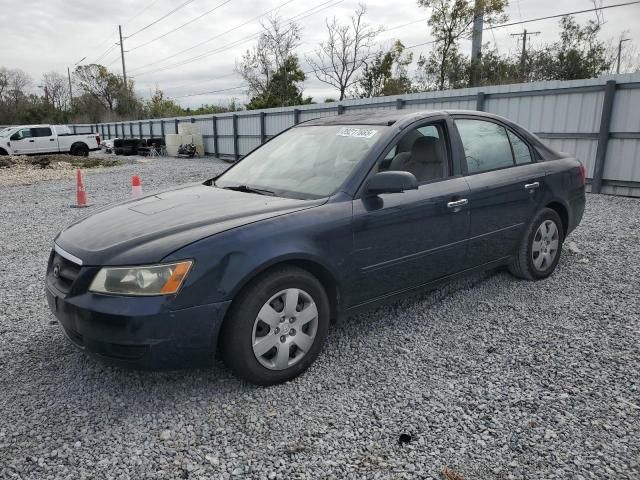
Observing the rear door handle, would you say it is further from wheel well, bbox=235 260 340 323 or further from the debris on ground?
the debris on ground

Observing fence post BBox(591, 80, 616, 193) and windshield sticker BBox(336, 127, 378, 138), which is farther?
fence post BBox(591, 80, 616, 193)

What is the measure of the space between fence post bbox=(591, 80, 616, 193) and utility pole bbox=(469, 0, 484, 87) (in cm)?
2233

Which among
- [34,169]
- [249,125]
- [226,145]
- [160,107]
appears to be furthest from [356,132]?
[160,107]

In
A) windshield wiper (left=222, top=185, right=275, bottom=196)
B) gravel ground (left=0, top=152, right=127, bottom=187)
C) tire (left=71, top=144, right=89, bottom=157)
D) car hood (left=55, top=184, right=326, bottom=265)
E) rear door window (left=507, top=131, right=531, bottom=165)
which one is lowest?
gravel ground (left=0, top=152, right=127, bottom=187)

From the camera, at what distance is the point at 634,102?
368 inches

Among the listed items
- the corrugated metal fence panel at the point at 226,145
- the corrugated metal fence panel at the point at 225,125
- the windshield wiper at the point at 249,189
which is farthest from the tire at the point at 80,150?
the windshield wiper at the point at 249,189

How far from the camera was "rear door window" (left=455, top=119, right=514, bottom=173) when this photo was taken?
385 cm

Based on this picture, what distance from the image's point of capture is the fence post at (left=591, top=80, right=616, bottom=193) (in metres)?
9.53

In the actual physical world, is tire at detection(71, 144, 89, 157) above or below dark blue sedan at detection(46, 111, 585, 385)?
below

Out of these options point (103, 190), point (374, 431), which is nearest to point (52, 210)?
point (103, 190)

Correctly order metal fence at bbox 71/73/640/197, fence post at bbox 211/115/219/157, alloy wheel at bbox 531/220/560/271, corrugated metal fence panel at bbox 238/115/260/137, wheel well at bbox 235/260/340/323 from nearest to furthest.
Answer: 1. wheel well at bbox 235/260/340/323
2. alloy wheel at bbox 531/220/560/271
3. metal fence at bbox 71/73/640/197
4. corrugated metal fence panel at bbox 238/115/260/137
5. fence post at bbox 211/115/219/157

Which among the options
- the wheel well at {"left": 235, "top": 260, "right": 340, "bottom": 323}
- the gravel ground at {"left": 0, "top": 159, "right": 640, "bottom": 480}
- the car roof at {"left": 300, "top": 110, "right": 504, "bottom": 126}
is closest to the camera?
the gravel ground at {"left": 0, "top": 159, "right": 640, "bottom": 480}

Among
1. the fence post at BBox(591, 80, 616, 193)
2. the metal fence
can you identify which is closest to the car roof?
the metal fence

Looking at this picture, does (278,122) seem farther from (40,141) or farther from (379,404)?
(379,404)
